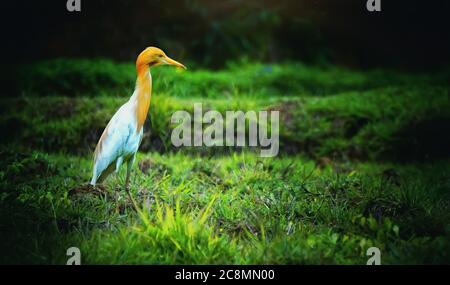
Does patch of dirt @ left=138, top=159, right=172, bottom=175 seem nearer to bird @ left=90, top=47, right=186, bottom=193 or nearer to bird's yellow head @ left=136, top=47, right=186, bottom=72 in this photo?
bird @ left=90, top=47, right=186, bottom=193

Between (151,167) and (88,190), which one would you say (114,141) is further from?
(151,167)

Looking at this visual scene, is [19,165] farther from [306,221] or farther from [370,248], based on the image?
[370,248]

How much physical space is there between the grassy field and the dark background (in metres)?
0.35

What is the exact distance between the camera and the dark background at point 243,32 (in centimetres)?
636

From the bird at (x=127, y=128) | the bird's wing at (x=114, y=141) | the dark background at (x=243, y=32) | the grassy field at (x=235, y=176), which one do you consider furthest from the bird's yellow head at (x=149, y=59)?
the dark background at (x=243, y=32)

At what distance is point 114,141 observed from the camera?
12.1 feet

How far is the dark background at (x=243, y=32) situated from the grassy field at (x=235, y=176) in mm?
347

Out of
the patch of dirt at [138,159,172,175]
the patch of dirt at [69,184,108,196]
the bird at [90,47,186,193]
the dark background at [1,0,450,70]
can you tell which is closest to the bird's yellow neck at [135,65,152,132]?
the bird at [90,47,186,193]

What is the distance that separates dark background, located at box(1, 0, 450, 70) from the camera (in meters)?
6.36

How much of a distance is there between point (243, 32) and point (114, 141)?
3.97 meters

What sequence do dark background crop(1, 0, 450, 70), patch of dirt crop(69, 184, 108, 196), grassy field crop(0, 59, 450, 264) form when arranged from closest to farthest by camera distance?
1. grassy field crop(0, 59, 450, 264)
2. patch of dirt crop(69, 184, 108, 196)
3. dark background crop(1, 0, 450, 70)

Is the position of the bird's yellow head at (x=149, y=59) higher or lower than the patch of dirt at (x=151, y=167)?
higher

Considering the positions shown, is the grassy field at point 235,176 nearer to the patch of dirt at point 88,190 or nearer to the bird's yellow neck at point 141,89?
the patch of dirt at point 88,190

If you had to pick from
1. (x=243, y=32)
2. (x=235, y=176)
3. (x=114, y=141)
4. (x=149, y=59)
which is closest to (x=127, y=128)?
(x=114, y=141)
